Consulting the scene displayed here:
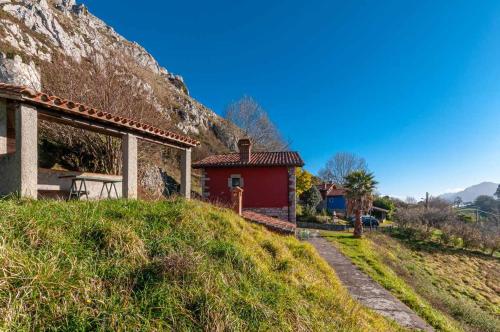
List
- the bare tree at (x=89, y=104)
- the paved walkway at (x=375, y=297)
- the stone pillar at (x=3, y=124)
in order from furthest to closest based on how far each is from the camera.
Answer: the bare tree at (x=89, y=104) < the stone pillar at (x=3, y=124) < the paved walkway at (x=375, y=297)

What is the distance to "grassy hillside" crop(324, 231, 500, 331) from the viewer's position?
709 cm

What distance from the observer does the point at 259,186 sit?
634 inches

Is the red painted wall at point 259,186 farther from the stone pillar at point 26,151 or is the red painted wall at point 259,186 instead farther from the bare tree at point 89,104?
→ the stone pillar at point 26,151

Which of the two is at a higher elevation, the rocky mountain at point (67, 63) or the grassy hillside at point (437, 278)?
the rocky mountain at point (67, 63)

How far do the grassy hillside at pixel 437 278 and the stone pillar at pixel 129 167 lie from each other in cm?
716

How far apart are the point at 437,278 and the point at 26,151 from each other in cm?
1727

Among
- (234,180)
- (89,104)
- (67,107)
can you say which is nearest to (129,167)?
(67,107)

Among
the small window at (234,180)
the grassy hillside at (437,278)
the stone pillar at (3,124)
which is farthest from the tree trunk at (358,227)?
the stone pillar at (3,124)

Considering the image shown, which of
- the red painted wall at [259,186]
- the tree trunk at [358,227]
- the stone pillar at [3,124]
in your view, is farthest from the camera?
the tree trunk at [358,227]

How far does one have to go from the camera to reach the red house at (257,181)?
51.8ft

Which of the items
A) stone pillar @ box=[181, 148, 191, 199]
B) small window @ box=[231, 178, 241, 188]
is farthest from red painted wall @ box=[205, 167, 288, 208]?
stone pillar @ box=[181, 148, 191, 199]

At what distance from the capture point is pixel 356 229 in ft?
55.2

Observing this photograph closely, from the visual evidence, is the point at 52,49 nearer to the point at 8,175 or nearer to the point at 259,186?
the point at 259,186

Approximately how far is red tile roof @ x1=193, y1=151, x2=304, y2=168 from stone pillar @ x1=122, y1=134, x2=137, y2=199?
372 inches
